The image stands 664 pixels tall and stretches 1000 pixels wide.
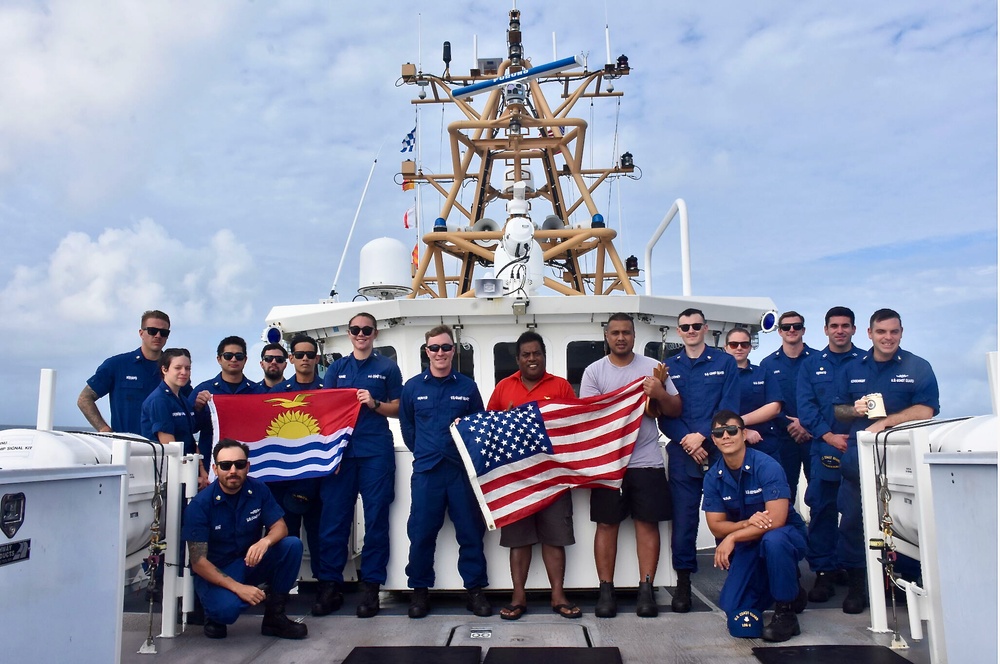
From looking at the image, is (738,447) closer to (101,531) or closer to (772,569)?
(772,569)

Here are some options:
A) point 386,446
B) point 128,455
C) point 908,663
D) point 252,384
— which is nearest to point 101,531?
point 128,455

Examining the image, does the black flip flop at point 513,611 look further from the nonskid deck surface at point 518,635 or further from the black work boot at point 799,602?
the black work boot at point 799,602

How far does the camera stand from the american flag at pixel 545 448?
447 centimetres

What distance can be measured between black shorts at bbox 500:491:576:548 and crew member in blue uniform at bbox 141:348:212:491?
5.89 feet

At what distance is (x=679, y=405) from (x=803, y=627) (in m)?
1.34

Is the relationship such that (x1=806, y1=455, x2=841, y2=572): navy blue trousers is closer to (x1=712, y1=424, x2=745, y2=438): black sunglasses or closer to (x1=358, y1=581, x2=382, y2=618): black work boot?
(x1=712, y1=424, x2=745, y2=438): black sunglasses

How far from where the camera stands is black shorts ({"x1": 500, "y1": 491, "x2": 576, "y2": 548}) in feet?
14.9

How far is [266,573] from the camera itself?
13.7 feet

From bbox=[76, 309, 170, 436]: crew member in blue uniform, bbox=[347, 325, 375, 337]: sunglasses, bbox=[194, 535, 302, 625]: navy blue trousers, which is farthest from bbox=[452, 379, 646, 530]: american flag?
bbox=[76, 309, 170, 436]: crew member in blue uniform

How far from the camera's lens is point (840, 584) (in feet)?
17.4

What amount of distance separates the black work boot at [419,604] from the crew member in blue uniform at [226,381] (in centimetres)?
172

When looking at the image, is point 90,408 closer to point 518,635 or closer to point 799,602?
point 518,635

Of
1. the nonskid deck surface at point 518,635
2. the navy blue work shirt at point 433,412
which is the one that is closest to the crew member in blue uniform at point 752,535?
the nonskid deck surface at point 518,635

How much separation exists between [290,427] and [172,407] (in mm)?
722
